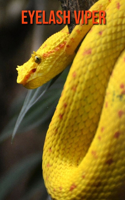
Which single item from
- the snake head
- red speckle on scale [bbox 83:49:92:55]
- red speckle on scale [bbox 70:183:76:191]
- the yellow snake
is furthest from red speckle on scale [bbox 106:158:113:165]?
the snake head

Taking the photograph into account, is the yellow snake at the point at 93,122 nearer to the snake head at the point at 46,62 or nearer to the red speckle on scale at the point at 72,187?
the red speckle on scale at the point at 72,187

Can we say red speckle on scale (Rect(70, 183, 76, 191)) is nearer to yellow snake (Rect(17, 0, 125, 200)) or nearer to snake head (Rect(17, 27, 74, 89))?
yellow snake (Rect(17, 0, 125, 200))

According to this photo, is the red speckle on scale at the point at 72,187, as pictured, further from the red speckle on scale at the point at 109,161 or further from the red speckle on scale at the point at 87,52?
the red speckle on scale at the point at 87,52

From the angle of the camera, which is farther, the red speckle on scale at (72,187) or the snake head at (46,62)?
the snake head at (46,62)

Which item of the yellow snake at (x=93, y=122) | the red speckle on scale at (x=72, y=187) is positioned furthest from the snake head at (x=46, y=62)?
the red speckle on scale at (x=72, y=187)

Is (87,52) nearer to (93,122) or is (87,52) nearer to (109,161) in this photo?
(93,122)

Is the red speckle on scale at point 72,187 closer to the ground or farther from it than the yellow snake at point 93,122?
closer to the ground

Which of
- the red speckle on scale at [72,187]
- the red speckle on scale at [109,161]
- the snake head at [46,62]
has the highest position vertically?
the snake head at [46,62]
